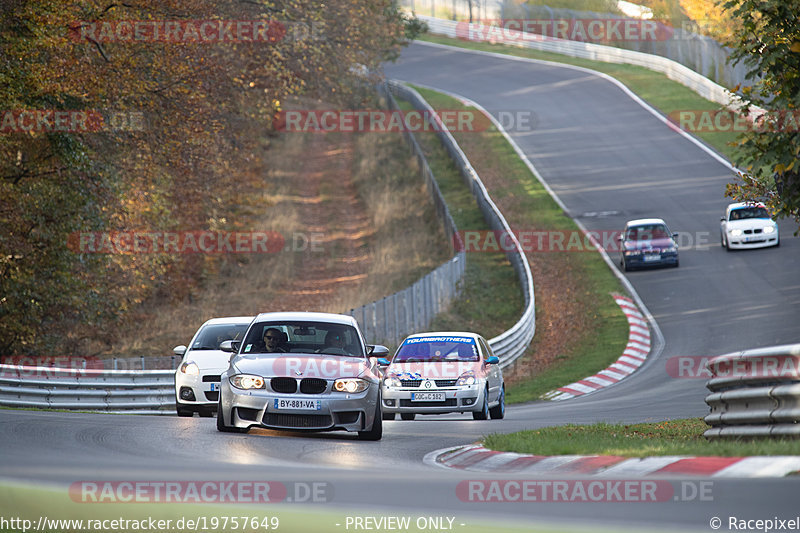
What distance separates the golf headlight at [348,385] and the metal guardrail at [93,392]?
10.7 meters

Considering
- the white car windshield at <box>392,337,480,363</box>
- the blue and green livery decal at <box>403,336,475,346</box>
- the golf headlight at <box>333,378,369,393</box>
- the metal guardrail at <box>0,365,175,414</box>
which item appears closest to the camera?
the golf headlight at <box>333,378,369,393</box>

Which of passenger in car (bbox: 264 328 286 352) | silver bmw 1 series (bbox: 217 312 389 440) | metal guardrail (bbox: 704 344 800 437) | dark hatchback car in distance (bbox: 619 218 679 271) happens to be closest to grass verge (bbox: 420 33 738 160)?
dark hatchback car in distance (bbox: 619 218 679 271)

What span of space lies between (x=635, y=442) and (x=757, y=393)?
62.2 inches

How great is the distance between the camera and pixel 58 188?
2467 cm

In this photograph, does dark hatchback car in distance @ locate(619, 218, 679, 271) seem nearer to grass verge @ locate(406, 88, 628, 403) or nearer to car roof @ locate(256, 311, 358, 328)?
grass verge @ locate(406, 88, 628, 403)

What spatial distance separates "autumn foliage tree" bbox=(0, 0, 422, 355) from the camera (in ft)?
74.3

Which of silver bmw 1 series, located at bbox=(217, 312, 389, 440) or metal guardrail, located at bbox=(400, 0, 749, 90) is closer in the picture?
silver bmw 1 series, located at bbox=(217, 312, 389, 440)

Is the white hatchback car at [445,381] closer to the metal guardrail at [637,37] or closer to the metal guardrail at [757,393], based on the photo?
the metal guardrail at [757,393]

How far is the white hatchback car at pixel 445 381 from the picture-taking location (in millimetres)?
18469

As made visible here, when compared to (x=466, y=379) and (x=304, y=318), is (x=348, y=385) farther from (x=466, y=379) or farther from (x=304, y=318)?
(x=466, y=379)

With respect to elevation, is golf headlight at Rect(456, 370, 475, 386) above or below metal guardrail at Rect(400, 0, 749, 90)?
A: below

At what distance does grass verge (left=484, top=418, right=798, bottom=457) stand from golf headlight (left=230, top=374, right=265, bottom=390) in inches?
116

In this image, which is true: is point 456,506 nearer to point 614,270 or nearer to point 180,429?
point 180,429

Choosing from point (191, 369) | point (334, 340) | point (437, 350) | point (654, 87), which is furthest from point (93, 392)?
point (654, 87)
